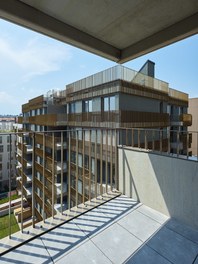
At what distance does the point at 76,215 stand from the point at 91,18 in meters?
2.37

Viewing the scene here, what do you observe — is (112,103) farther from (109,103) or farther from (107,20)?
(107,20)

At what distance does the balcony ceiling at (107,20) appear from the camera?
1.62 metres

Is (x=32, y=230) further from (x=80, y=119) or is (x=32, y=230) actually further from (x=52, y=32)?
(x=80, y=119)

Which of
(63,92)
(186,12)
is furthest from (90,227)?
(63,92)

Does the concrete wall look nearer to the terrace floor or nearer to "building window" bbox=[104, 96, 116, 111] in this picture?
the terrace floor

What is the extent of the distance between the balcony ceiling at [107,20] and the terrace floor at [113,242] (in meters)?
2.26

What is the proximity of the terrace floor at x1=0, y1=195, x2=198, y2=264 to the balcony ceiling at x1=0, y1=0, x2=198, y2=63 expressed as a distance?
2.26m

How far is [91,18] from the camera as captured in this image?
6.05 feet

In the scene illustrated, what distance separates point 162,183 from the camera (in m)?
2.14

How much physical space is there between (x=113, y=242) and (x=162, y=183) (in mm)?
1014

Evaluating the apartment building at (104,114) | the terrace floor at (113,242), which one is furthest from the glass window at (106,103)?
the terrace floor at (113,242)

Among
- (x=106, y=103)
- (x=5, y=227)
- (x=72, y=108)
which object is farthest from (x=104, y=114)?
(x=5, y=227)

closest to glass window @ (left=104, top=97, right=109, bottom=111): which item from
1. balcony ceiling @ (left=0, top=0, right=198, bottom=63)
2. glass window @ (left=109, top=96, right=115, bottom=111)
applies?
glass window @ (left=109, top=96, right=115, bottom=111)

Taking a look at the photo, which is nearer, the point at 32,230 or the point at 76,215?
the point at 32,230
